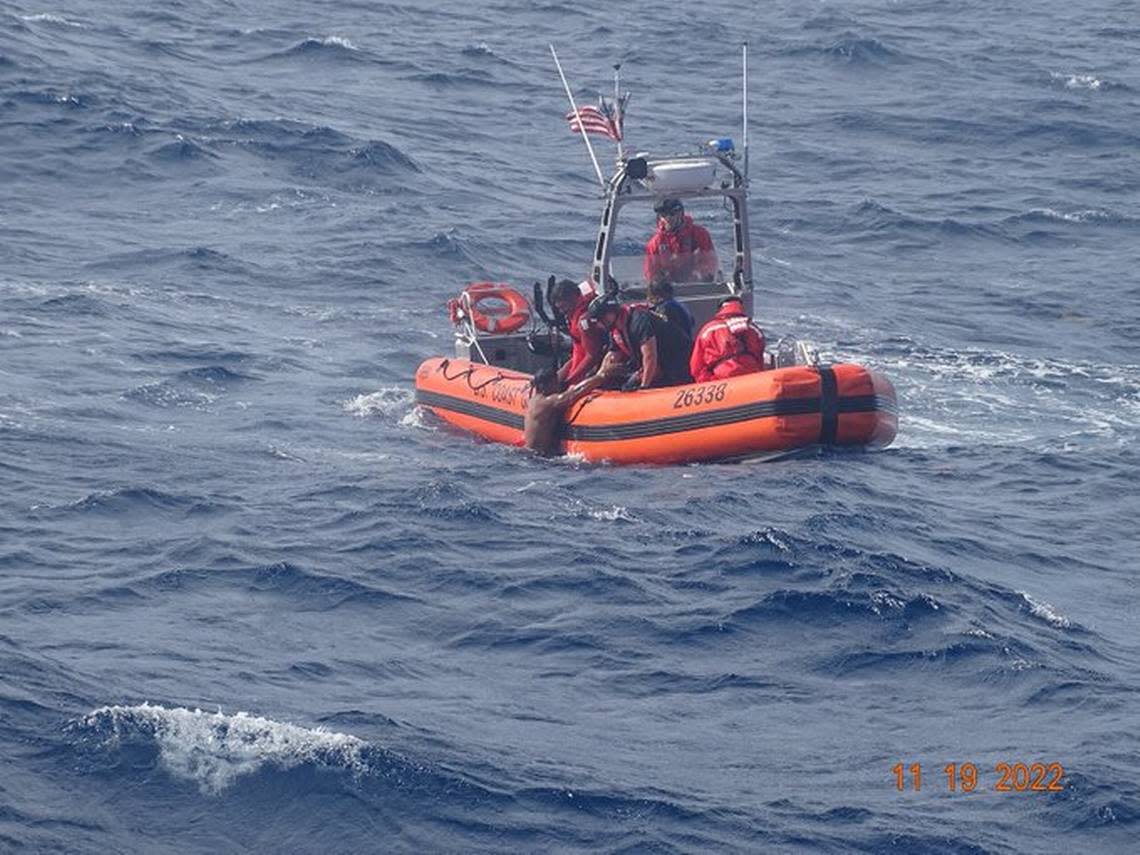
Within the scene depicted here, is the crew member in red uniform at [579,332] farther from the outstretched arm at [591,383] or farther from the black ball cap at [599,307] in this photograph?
the outstretched arm at [591,383]

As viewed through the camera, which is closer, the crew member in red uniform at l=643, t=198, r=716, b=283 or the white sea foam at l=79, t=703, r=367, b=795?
the white sea foam at l=79, t=703, r=367, b=795

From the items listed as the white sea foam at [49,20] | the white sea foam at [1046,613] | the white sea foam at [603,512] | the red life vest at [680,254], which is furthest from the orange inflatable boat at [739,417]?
the white sea foam at [49,20]

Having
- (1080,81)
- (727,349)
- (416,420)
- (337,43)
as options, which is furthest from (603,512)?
(1080,81)

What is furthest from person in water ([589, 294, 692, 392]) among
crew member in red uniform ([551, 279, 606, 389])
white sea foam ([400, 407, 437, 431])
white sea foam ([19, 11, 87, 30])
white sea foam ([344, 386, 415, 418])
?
white sea foam ([19, 11, 87, 30])

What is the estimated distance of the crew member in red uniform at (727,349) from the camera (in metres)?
17.1

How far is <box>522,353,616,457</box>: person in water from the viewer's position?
17688 mm

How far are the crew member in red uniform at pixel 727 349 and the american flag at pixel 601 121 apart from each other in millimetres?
2686

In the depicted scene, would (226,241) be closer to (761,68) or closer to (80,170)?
(80,170)

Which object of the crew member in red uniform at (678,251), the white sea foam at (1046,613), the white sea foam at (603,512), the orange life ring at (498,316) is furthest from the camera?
the orange life ring at (498,316)

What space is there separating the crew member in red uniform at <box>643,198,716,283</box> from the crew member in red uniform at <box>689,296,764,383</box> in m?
2.12

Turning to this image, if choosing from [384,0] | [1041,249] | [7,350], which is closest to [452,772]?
[7,350]

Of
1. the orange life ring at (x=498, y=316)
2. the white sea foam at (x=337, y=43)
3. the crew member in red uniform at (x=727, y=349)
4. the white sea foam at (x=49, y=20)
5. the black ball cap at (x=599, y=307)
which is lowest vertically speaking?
the orange life ring at (x=498, y=316)
